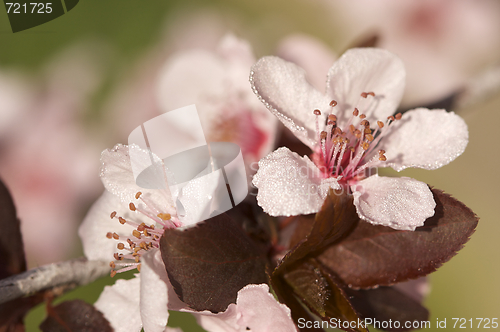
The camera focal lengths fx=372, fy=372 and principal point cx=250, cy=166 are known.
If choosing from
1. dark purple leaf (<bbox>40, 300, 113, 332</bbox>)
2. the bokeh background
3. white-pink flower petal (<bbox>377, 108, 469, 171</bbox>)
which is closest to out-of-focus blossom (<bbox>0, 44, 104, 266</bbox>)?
the bokeh background

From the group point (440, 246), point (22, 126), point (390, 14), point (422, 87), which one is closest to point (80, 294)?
point (22, 126)

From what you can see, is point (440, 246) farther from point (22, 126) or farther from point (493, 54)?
point (493, 54)

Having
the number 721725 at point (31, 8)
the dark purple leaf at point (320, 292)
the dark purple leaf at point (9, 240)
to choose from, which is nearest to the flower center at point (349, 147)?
the dark purple leaf at point (320, 292)

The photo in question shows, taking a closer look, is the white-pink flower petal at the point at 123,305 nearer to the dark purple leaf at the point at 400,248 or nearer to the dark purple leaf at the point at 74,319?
the dark purple leaf at the point at 74,319

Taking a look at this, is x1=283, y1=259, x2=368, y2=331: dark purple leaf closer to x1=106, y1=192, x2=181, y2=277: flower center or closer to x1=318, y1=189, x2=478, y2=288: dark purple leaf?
x1=318, y1=189, x2=478, y2=288: dark purple leaf

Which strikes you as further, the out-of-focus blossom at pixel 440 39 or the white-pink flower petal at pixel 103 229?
the out-of-focus blossom at pixel 440 39

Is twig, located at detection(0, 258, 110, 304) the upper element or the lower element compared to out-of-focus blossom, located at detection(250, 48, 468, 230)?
lower
